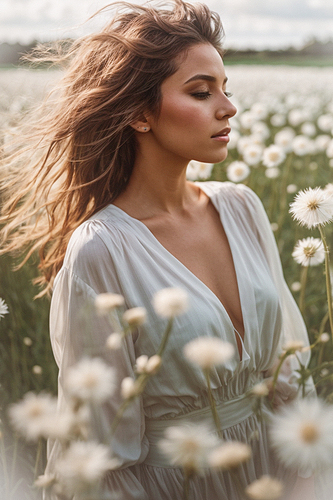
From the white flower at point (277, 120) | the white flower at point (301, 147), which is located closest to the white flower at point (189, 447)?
the white flower at point (301, 147)

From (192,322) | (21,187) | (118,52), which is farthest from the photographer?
(21,187)

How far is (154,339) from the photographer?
77cm

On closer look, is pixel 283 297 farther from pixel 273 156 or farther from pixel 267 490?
pixel 267 490

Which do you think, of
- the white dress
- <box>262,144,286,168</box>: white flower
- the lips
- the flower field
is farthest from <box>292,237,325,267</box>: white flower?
<box>262,144,286,168</box>: white flower

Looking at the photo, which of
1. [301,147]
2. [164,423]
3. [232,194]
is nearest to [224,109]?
[232,194]

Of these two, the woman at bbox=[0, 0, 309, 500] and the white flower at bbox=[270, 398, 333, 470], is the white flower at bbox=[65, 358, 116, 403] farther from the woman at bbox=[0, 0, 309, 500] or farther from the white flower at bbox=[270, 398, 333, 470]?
the woman at bbox=[0, 0, 309, 500]

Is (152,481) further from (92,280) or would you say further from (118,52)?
(118,52)

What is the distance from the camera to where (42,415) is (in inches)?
12.3

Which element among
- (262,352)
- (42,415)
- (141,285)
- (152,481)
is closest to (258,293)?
(262,352)

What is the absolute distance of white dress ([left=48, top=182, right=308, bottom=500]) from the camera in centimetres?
72

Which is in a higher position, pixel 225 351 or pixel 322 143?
pixel 322 143

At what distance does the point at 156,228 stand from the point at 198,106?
26cm

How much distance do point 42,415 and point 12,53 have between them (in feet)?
2.98

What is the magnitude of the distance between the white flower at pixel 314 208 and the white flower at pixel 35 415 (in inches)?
16.2
